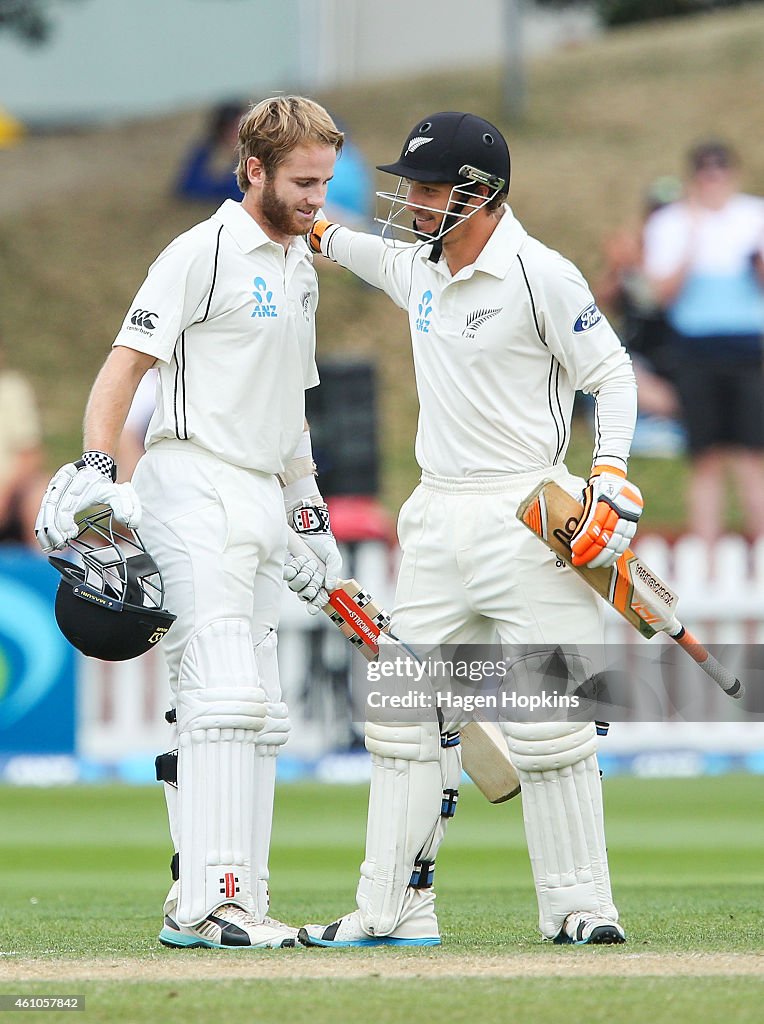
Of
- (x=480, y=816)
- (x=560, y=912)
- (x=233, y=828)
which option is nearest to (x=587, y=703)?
(x=560, y=912)

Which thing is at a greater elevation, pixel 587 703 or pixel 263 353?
pixel 263 353

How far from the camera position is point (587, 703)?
5.00 m

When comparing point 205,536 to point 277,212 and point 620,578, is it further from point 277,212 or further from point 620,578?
point 620,578

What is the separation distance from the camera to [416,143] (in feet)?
16.5

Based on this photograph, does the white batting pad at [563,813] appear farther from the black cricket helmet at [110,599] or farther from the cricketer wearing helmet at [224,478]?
the black cricket helmet at [110,599]

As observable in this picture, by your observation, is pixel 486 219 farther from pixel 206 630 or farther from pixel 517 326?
pixel 206 630

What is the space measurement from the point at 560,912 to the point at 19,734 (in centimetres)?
584

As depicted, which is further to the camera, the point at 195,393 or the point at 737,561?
the point at 737,561

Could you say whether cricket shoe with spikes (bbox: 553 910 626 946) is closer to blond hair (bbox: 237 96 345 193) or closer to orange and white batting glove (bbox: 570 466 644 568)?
orange and white batting glove (bbox: 570 466 644 568)

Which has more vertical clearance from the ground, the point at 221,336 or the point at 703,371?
the point at 703,371

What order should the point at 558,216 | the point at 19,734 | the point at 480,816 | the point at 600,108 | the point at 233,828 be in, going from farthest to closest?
1. the point at 600,108
2. the point at 558,216
3. the point at 19,734
4. the point at 480,816
5. the point at 233,828

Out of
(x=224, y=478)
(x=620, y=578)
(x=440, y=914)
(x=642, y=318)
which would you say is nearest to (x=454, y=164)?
(x=224, y=478)

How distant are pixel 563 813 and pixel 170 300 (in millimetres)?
1661

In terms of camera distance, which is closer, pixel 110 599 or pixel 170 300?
pixel 110 599
